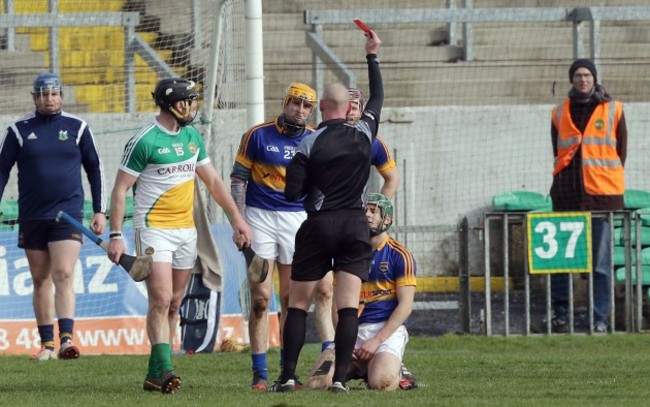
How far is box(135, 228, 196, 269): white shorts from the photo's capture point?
9266mm

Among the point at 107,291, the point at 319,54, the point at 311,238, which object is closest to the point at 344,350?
the point at 311,238

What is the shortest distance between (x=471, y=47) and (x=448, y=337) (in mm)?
6332

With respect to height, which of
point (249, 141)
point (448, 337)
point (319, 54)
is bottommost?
point (448, 337)

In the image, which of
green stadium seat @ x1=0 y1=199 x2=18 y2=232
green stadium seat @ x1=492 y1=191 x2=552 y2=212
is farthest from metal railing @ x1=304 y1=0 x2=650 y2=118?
green stadium seat @ x1=0 y1=199 x2=18 y2=232

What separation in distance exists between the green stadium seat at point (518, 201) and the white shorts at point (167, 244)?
8.25 metres

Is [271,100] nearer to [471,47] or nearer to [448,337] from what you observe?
[471,47]

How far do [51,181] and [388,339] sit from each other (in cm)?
376

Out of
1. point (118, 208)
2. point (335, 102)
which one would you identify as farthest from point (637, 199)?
point (118, 208)

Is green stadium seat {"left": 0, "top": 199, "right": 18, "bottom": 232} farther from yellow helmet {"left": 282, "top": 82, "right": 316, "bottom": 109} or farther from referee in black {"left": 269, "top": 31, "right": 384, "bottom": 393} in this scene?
referee in black {"left": 269, "top": 31, "right": 384, "bottom": 393}

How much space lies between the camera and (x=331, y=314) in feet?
34.3

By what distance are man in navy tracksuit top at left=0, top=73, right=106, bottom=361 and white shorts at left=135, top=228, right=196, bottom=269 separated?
2.52 m

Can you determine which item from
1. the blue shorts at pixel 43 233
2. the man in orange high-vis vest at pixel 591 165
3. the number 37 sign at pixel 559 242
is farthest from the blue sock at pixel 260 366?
the man in orange high-vis vest at pixel 591 165

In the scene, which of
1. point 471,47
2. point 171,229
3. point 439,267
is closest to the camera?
point 171,229

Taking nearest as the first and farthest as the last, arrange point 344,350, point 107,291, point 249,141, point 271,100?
point 344,350, point 249,141, point 107,291, point 271,100
